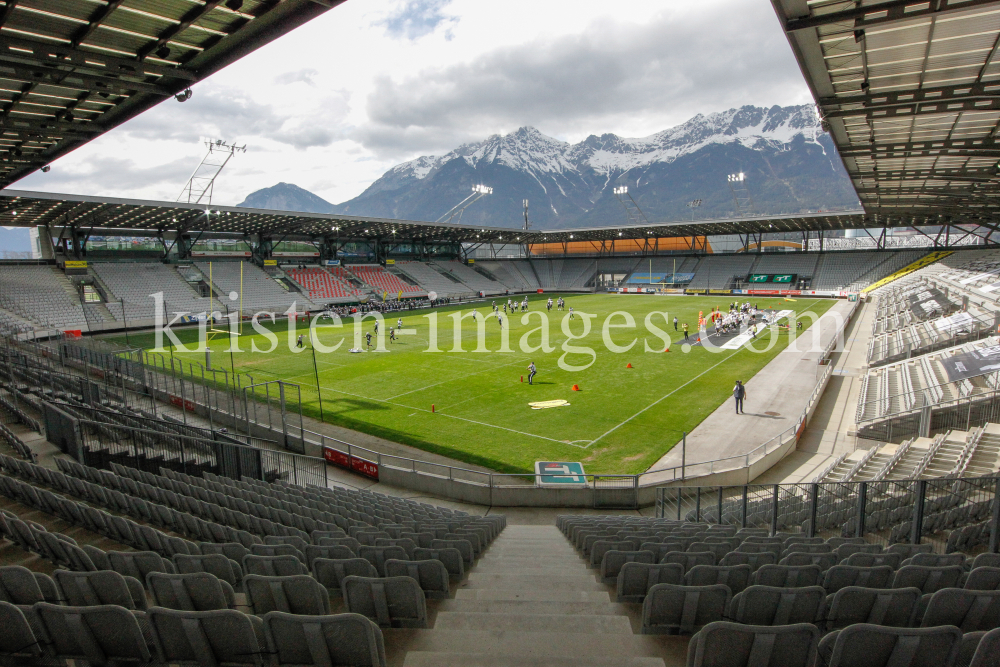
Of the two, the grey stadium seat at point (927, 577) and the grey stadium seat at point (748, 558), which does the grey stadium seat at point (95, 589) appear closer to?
the grey stadium seat at point (748, 558)

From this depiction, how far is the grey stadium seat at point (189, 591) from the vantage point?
4.13m

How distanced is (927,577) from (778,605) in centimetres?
176

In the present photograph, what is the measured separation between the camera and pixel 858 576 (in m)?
4.67

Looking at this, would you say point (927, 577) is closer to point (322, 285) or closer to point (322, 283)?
point (322, 285)

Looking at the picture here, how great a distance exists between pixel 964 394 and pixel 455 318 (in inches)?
1543

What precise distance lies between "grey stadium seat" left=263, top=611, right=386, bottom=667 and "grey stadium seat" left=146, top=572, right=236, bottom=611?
1018mm

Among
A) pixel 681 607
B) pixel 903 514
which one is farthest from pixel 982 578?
pixel 903 514

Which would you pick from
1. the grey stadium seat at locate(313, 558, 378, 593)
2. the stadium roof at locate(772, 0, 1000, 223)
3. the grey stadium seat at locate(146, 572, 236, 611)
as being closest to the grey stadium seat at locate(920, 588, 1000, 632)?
the grey stadium seat at locate(313, 558, 378, 593)

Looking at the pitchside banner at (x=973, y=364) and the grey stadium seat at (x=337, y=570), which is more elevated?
the pitchside banner at (x=973, y=364)

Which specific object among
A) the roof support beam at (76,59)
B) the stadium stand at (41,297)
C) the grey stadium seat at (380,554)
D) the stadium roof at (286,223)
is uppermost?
the stadium roof at (286,223)

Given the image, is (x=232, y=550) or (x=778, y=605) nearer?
(x=778, y=605)

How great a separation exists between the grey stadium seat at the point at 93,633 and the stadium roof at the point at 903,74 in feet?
38.5

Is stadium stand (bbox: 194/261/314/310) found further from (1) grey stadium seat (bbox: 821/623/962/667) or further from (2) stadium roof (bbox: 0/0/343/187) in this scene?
(1) grey stadium seat (bbox: 821/623/962/667)

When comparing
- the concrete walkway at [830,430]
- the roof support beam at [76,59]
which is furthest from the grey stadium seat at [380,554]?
the concrete walkway at [830,430]
